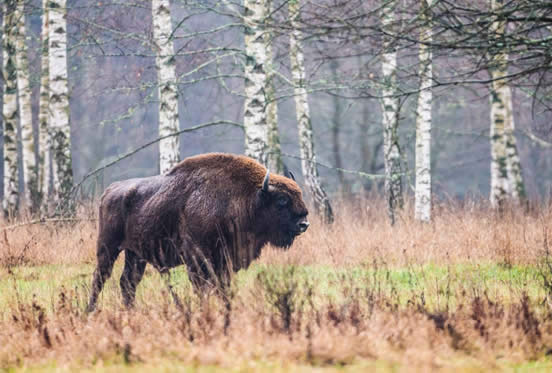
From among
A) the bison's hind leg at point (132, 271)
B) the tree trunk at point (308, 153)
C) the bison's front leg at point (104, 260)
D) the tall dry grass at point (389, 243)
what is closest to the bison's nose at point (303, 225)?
the tall dry grass at point (389, 243)

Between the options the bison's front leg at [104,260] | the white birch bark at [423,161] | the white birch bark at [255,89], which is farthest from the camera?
the white birch bark at [423,161]

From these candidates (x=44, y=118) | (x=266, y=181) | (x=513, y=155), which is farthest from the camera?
(x=44, y=118)

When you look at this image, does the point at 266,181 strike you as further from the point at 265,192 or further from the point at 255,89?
the point at 255,89

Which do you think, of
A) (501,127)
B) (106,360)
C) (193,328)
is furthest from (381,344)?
(501,127)

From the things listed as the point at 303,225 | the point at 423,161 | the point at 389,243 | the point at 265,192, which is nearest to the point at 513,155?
the point at 423,161

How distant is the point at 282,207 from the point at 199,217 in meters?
1.02

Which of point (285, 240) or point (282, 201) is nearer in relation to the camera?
point (282, 201)

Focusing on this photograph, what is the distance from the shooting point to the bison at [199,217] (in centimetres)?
802

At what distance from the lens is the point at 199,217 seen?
8.04 m

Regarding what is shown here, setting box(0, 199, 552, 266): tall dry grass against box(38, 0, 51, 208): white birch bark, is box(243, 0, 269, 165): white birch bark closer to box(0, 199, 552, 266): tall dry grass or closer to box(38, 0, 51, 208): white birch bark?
box(0, 199, 552, 266): tall dry grass

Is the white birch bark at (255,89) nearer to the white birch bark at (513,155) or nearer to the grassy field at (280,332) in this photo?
the grassy field at (280,332)

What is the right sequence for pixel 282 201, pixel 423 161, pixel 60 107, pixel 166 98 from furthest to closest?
pixel 423 161 < pixel 60 107 < pixel 166 98 < pixel 282 201

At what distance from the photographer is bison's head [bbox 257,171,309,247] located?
27.5ft

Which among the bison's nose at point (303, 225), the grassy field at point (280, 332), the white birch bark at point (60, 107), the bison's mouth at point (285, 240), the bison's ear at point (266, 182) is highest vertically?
the white birch bark at point (60, 107)
